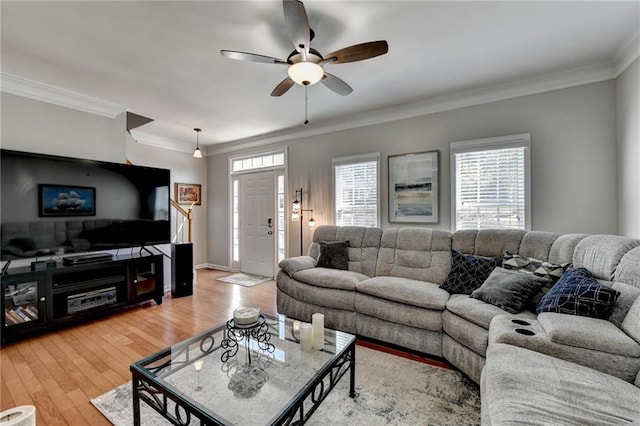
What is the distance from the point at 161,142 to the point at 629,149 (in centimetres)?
641

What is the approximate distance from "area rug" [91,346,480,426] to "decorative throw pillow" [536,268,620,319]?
31.0 inches

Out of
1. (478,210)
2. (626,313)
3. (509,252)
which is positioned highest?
(478,210)

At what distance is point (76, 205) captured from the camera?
3135mm

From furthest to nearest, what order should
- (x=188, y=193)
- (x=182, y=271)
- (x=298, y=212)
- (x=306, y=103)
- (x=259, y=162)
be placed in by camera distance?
1. (x=188, y=193)
2. (x=259, y=162)
3. (x=298, y=212)
4. (x=182, y=271)
5. (x=306, y=103)

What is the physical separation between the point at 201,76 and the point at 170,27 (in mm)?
765

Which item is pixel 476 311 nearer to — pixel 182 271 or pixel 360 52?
pixel 360 52

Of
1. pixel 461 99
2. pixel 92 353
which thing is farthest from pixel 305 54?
pixel 92 353

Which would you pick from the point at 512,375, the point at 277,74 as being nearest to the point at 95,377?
the point at 512,375

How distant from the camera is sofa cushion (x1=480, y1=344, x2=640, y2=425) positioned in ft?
3.18

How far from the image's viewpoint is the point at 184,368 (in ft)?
5.27

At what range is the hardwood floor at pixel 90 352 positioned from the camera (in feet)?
5.89

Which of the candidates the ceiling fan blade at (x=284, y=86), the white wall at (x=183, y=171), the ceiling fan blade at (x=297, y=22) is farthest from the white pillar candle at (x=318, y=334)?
the white wall at (x=183, y=171)

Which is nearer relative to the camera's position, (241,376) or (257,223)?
(241,376)

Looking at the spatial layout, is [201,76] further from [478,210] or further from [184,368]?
[478,210]
